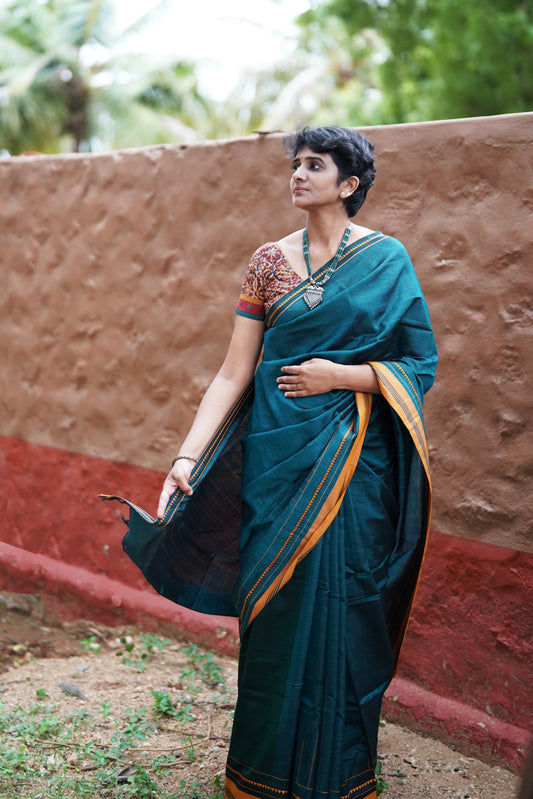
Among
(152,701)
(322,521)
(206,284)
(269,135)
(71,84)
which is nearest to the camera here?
(322,521)

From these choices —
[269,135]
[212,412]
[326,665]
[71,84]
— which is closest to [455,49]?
[269,135]

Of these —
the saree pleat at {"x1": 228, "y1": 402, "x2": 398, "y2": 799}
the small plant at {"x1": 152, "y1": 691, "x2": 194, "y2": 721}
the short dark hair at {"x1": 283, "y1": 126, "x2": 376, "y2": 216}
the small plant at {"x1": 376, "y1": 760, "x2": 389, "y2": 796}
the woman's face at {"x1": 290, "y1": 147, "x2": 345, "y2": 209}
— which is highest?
the short dark hair at {"x1": 283, "y1": 126, "x2": 376, "y2": 216}

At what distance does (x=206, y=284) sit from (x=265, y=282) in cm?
140

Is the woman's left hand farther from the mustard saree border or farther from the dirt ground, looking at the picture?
the dirt ground

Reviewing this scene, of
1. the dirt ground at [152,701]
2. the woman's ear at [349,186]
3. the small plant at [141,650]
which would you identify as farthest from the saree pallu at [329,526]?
the small plant at [141,650]

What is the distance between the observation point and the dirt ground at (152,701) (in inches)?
106

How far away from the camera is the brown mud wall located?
2.82m

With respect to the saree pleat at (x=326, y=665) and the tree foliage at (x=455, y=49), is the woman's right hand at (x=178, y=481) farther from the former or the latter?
the tree foliage at (x=455, y=49)

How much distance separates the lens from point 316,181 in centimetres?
223

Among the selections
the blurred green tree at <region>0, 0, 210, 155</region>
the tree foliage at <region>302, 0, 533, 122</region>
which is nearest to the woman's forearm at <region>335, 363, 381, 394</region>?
the tree foliage at <region>302, 0, 533, 122</region>

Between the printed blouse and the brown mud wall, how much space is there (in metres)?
0.86

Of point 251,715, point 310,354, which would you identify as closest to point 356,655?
point 251,715

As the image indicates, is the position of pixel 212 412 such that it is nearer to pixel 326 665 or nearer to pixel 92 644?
pixel 326 665

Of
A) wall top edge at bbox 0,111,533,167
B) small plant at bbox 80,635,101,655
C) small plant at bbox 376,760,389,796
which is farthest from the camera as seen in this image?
small plant at bbox 80,635,101,655
